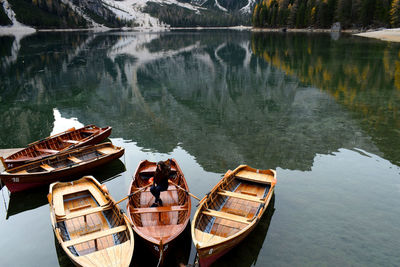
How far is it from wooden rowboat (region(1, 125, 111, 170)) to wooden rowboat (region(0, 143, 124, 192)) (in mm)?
647

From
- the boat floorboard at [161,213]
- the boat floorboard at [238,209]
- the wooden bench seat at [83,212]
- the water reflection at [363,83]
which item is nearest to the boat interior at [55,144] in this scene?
the wooden bench seat at [83,212]

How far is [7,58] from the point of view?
226ft

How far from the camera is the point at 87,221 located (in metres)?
12.6

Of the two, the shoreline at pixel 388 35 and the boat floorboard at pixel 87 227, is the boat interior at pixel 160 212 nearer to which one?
the boat floorboard at pixel 87 227

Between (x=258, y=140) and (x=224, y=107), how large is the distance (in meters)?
10.0

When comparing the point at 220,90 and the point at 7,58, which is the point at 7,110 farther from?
the point at 7,58

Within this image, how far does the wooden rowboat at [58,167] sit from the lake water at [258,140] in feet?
2.90

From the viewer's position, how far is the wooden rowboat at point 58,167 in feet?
52.2

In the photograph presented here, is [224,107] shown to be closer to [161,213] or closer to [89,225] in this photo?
[161,213]

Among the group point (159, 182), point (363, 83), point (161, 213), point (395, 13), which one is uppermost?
point (395, 13)

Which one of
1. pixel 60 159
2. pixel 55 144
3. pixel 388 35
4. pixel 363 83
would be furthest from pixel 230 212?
pixel 388 35

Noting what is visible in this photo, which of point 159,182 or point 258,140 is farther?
point 258,140

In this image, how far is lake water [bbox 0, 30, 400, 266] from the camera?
12.6 metres

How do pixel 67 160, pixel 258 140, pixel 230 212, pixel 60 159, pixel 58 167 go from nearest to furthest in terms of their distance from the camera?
pixel 230 212 < pixel 58 167 < pixel 60 159 < pixel 67 160 < pixel 258 140
